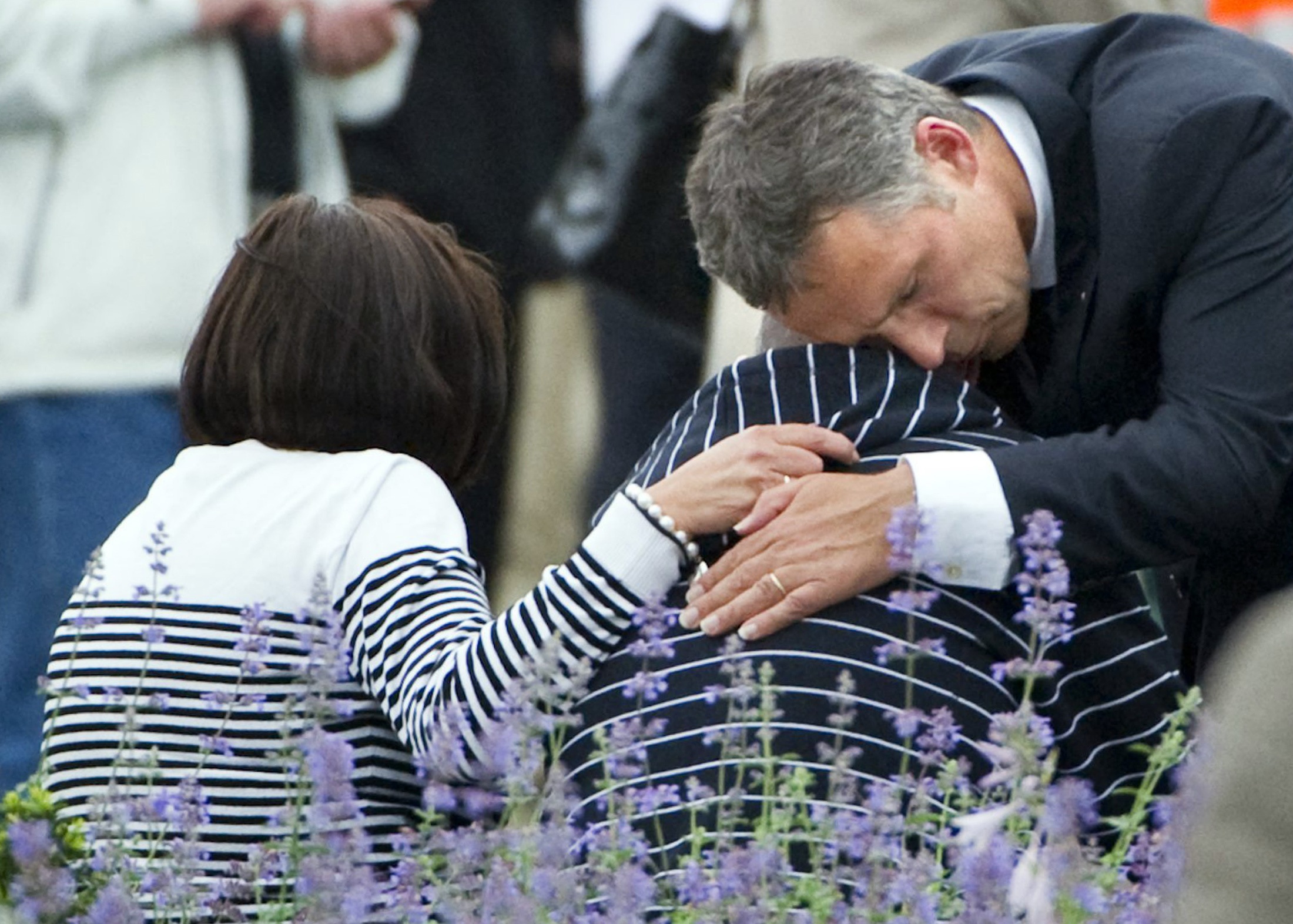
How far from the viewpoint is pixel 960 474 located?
2.68 metres

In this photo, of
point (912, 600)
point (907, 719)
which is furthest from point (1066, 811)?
point (912, 600)

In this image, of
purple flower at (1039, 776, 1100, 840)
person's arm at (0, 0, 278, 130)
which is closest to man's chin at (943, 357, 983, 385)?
purple flower at (1039, 776, 1100, 840)

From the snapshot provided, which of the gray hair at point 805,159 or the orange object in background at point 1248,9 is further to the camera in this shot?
the orange object in background at point 1248,9

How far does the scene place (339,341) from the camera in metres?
2.71

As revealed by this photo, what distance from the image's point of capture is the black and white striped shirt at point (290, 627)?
2504 mm

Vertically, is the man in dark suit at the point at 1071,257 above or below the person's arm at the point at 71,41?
below

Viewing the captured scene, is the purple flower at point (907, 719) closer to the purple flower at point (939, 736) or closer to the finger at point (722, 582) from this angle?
the purple flower at point (939, 736)

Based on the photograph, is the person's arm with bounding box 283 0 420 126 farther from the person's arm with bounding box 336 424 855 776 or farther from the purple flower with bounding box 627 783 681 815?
the purple flower with bounding box 627 783 681 815

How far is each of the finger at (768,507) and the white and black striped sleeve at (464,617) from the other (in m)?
0.11

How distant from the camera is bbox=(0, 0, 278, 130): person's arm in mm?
4219

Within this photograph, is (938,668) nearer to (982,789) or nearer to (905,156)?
(982,789)

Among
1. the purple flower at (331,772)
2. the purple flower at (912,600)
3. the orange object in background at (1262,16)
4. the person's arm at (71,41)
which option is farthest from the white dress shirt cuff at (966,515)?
the orange object in background at (1262,16)

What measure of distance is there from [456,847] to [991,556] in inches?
31.5

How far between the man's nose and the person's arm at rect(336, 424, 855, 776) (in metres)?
0.30
